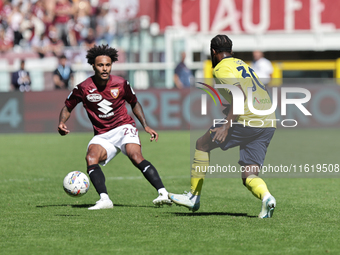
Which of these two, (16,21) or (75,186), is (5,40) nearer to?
(16,21)

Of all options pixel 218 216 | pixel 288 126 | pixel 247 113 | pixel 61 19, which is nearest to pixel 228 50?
pixel 247 113

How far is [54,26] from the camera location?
22734 millimetres

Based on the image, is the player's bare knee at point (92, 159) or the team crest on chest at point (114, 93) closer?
the player's bare knee at point (92, 159)

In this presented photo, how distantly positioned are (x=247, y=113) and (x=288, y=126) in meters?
12.3

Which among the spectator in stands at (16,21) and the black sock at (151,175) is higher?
the spectator in stands at (16,21)

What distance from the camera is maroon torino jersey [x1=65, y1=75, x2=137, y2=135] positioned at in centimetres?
748

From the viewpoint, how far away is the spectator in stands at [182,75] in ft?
63.4

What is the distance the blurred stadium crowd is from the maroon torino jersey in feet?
45.5

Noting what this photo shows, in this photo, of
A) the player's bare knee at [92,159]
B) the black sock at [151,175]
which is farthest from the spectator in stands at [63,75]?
the black sock at [151,175]

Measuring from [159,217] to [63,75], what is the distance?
13.2 m

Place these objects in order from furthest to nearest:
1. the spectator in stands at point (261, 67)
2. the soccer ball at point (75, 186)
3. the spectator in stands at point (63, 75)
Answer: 1. the spectator in stands at point (63, 75)
2. the spectator in stands at point (261, 67)
3. the soccer ball at point (75, 186)

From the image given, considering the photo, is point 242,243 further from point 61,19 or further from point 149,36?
point 61,19

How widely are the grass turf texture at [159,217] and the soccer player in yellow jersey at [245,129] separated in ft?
1.24

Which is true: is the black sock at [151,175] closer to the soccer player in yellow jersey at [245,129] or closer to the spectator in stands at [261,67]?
the soccer player in yellow jersey at [245,129]
